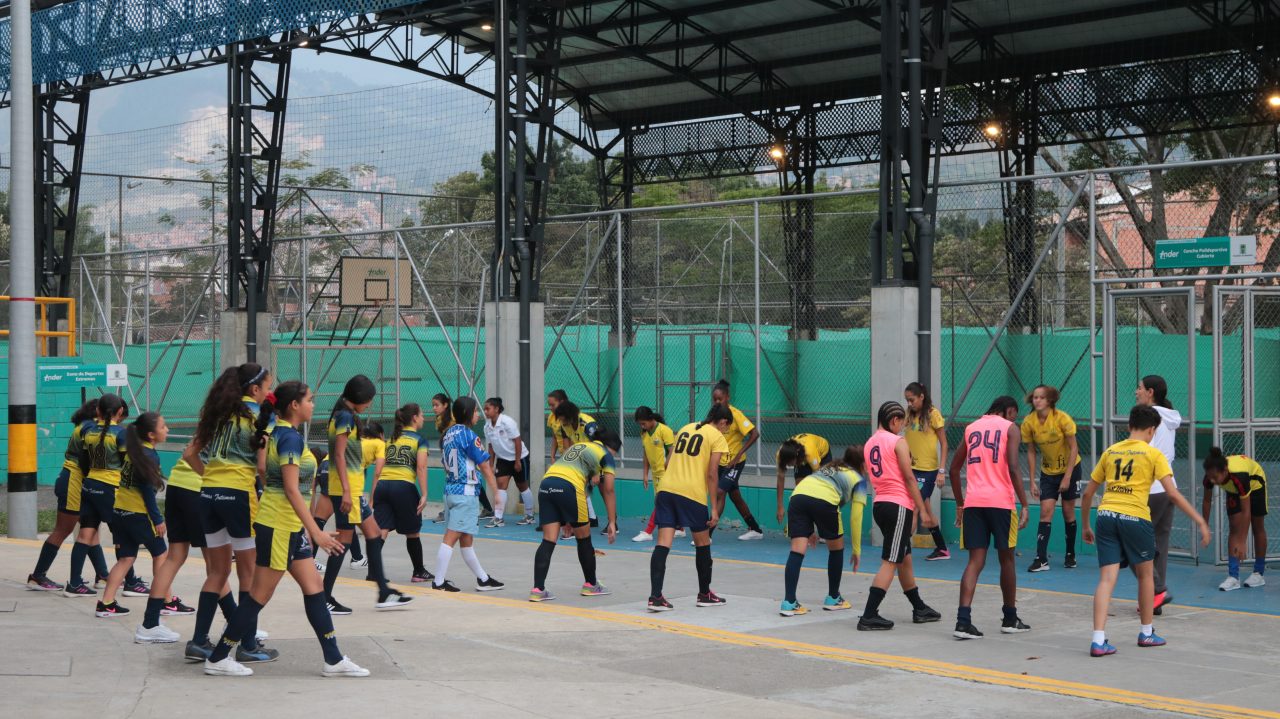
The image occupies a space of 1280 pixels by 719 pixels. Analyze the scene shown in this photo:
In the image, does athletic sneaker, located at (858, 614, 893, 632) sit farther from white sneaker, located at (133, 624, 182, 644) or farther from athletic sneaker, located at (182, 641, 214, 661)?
white sneaker, located at (133, 624, 182, 644)

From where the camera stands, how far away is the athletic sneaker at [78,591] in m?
11.0

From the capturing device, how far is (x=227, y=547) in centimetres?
797

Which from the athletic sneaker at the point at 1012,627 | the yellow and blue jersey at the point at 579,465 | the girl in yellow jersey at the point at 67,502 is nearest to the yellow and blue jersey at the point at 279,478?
the yellow and blue jersey at the point at 579,465

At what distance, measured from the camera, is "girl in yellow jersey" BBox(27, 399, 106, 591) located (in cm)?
1088

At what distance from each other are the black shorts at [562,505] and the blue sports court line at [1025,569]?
3105mm

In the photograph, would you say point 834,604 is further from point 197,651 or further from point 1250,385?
point 197,651

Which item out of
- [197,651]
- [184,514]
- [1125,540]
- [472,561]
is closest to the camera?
[197,651]

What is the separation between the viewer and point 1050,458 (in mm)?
12805

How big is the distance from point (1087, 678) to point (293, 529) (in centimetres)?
490

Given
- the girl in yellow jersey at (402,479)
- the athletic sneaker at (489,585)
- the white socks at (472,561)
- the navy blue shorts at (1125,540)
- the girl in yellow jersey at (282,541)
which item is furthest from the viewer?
the athletic sneaker at (489,585)

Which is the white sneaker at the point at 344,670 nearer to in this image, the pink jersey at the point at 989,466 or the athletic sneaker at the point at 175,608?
the athletic sneaker at the point at 175,608

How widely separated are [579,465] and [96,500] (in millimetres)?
3833

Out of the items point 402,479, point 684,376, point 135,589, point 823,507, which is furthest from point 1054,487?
point 684,376

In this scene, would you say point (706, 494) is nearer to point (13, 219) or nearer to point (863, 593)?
point (863, 593)
